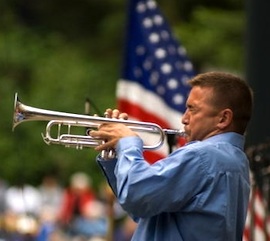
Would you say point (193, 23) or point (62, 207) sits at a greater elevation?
point (193, 23)

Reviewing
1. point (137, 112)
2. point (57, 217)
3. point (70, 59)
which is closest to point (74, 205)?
point (57, 217)

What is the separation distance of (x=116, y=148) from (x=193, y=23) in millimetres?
17445

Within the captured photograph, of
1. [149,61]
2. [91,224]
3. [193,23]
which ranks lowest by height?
[91,224]

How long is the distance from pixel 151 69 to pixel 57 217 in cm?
980

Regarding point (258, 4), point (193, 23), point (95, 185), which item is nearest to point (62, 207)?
point (193, 23)

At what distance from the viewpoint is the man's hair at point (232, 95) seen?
20.2ft

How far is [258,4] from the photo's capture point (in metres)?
10.8

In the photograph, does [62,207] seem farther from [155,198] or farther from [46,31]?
[155,198]

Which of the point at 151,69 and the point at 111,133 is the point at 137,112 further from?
the point at 111,133

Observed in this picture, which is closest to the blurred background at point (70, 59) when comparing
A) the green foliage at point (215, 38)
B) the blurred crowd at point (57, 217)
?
the green foliage at point (215, 38)

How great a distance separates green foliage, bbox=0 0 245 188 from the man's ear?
17430mm

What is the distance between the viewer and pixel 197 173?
5965 mm

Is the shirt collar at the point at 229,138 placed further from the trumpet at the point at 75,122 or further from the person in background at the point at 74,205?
the person in background at the point at 74,205

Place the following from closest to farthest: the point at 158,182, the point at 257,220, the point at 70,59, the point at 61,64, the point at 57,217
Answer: the point at 158,182 < the point at 257,220 < the point at 57,217 < the point at 61,64 < the point at 70,59
